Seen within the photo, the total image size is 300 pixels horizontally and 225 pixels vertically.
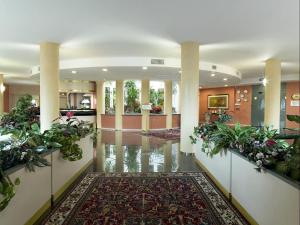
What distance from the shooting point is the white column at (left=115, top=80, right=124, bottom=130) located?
40.2 ft

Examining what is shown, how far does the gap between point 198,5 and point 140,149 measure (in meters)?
4.54

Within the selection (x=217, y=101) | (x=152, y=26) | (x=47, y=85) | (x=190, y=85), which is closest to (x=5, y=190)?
(x=152, y=26)

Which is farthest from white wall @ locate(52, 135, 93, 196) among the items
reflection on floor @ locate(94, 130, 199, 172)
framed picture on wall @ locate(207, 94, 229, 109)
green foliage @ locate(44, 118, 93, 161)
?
framed picture on wall @ locate(207, 94, 229, 109)

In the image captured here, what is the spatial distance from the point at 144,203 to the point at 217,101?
13.8 meters

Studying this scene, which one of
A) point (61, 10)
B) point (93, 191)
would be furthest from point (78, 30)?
point (93, 191)

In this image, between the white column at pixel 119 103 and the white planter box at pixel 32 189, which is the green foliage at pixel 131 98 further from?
the white planter box at pixel 32 189

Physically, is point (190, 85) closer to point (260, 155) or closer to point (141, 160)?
point (141, 160)

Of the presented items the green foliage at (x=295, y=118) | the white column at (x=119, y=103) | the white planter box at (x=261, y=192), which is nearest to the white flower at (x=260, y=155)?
the white planter box at (x=261, y=192)

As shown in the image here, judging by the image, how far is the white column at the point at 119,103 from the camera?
12.2 metres

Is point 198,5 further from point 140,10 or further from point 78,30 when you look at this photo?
point 78,30

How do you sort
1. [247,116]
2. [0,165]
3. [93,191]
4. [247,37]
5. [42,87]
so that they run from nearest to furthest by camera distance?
[0,165] → [93,191] → [247,37] → [42,87] → [247,116]

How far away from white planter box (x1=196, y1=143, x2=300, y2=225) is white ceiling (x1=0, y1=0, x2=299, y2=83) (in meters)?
1.08

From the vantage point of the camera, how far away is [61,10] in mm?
3883

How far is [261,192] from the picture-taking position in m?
2.29
